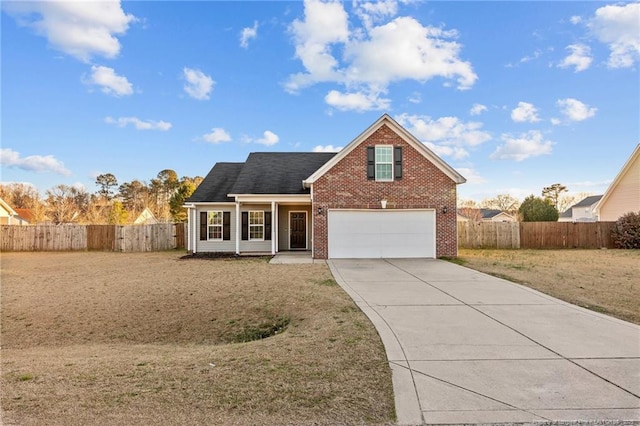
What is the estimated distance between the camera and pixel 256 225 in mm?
18562

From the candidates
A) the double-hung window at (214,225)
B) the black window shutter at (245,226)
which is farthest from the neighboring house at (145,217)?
the black window shutter at (245,226)

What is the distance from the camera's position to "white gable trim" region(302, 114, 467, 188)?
15594 mm

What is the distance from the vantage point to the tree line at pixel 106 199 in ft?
118

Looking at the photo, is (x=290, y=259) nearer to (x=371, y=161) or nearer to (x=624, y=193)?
(x=371, y=161)

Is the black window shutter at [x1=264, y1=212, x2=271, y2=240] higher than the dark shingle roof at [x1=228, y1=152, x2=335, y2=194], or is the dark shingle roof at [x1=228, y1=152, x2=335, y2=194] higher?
the dark shingle roof at [x1=228, y1=152, x2=335, y2=194]

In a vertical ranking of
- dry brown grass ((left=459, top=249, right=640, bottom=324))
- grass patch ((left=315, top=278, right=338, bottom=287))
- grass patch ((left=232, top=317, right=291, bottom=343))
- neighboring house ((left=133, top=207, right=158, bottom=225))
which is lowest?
grass patch ((left=232, top=317, right=291, bottom=343))

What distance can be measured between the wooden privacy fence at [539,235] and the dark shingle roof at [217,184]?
15177 millimetres

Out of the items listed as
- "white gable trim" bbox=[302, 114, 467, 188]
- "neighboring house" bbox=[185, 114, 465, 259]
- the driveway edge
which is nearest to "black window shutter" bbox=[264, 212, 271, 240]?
"neighboring house" bbox=[185, 114, 465, 259]

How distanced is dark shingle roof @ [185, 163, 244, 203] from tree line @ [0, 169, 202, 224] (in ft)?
43.4

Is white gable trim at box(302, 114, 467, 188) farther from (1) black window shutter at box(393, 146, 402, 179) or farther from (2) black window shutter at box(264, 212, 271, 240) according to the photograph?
(2) black window shutter at box(264, 212, 271, 240)

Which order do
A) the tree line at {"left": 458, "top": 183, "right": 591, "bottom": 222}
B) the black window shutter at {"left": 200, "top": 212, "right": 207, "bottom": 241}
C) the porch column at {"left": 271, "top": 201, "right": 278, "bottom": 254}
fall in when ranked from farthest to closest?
the tree line at {"left": 458, "top": 183, "right": 591, "bottom": 222} → the black window shutter at {"left": 200, "top": 212, "right": 207, "bottom": 241} → the porch column at {"left": 271, "top": 201, "right": 278, "bottom": 254}

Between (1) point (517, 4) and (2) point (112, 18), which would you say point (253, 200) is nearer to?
(2) point (112, 18)

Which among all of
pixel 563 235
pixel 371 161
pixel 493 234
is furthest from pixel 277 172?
pixel 563 235

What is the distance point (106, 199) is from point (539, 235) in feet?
191
